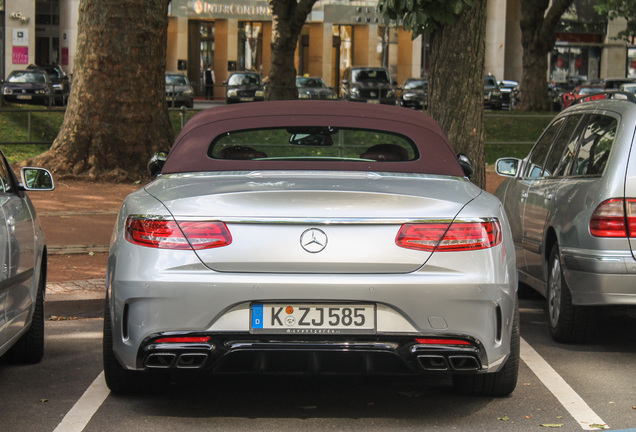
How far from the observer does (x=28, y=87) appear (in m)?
39.8

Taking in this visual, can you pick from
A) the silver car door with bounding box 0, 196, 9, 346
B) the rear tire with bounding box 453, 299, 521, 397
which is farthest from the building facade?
the rear tire with bounding box 453, 299, 521, 397

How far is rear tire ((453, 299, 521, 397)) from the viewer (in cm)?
535

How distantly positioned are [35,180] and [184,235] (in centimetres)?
201

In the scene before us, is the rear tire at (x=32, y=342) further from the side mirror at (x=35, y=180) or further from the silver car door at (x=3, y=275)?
the silver car door at (x=3, y=275)

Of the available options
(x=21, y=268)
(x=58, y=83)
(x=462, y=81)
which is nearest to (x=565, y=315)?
(x=21, y=268)

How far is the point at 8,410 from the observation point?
533 cm

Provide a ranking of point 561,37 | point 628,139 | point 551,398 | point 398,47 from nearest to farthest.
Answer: point 551,398 < point 628,139 < point 398,47 < point 561,37

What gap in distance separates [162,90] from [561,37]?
57.3 metres

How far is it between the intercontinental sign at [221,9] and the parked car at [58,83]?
40.1 ft

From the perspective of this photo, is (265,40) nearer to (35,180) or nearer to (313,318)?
(35,180)

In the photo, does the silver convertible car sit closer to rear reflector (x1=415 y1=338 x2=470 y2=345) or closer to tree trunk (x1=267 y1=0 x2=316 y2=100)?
rear reflector (x1=415 y1=338 x2=470 y2=345)

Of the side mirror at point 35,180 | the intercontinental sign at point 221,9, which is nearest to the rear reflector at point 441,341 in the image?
the side mirror at point 35,180

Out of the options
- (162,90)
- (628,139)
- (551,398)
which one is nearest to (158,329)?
(551,398)

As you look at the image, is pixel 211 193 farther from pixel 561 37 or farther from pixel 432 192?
pixel 561 37
